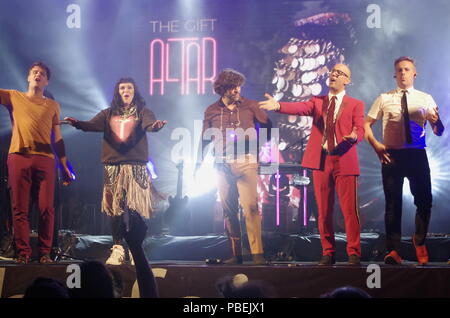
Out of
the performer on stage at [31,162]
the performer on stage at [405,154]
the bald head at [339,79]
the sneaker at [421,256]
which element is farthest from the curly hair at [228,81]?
the sneaker at [421,256]

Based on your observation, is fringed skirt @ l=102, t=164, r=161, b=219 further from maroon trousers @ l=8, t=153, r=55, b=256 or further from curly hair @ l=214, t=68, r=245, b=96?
curly hair @ l=214, t=68, r=245, b=96

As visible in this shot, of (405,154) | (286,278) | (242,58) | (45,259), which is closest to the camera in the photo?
(286,278)

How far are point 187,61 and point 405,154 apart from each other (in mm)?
8345

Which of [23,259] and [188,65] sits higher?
[188,65]

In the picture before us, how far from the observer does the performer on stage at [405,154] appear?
598cm

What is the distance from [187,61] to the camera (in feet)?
44.6

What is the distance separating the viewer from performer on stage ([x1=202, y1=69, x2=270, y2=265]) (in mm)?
6199

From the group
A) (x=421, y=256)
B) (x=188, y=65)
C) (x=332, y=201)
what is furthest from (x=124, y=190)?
(x=188, y=65)

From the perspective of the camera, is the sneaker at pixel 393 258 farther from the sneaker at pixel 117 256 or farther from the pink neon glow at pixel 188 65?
the pink neon glow at pixel 188 65

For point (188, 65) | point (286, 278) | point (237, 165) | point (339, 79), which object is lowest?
point (286, 278)

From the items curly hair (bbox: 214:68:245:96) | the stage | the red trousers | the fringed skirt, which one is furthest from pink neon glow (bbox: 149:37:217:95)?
the stage

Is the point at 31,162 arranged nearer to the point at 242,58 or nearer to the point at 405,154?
the point at 405,154

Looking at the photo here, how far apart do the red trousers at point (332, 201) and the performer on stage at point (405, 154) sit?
1.33 feet

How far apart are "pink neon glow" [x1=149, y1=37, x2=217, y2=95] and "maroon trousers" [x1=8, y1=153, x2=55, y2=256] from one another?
24.0 feet
